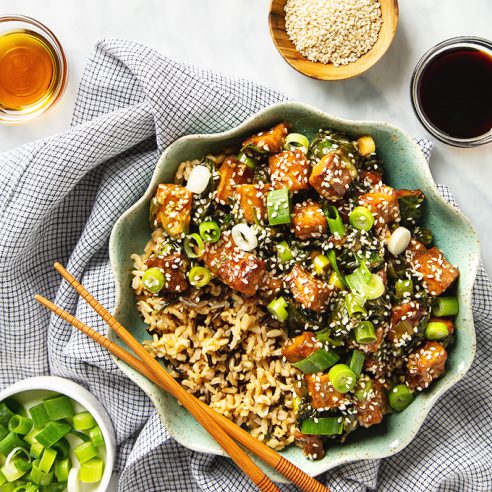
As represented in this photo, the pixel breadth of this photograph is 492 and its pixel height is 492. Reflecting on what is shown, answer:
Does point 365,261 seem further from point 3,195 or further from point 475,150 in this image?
point 3,195

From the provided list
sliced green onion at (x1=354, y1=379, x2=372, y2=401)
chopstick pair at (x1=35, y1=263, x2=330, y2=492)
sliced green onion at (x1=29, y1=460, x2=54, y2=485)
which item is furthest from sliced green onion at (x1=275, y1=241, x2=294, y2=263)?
sliced green onion at (x1=29, y1=460, x2=54, y2=485)

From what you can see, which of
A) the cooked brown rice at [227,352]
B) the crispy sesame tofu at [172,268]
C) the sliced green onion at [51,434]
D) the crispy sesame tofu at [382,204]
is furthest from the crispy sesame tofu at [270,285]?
the sliced green onion at [51,434]

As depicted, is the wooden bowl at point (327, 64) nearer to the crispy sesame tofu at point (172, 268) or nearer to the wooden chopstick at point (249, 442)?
the crispy sesame tofu at point (172, 268)

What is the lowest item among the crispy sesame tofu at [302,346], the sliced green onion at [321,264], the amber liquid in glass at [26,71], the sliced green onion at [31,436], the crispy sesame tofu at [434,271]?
the sliced green onion at [31,436]

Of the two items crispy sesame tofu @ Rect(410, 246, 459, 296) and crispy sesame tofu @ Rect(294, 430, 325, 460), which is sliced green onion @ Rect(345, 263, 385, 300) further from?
crispy sesame tofu @ Rect(294, 430, 325, 460)

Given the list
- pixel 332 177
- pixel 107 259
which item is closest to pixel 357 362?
pixel 332 177
